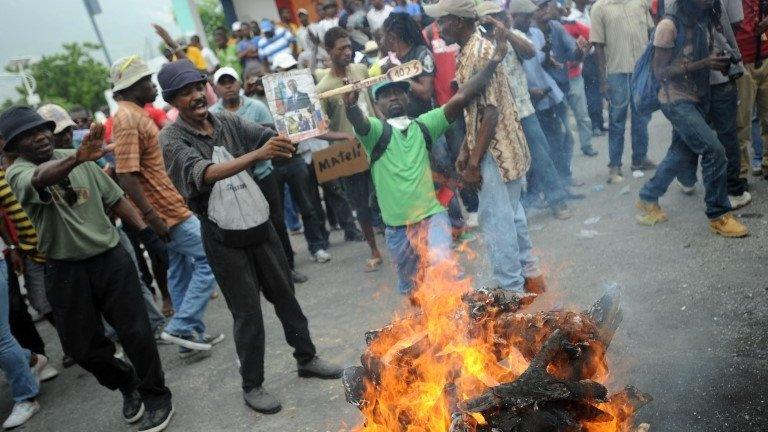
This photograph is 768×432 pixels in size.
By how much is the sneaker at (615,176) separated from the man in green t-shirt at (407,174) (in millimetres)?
3563

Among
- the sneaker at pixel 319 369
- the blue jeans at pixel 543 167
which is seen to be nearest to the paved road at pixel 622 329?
the sneaker at pixel 319 369

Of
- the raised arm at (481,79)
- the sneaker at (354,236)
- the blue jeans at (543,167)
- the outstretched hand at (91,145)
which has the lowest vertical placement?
the sneaker at (354,236)

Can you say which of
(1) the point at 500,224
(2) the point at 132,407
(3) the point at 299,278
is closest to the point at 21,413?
(2) the point at 132,407

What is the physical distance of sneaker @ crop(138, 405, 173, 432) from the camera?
4.14 meters

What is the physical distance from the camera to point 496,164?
4.20 meters

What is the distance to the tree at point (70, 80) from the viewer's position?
34.4m

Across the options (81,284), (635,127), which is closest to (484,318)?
(81,284)

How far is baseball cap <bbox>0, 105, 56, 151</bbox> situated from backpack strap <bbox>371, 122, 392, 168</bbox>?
2295 mm

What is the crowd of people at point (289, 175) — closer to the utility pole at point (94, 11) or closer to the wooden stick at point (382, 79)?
the wooden stick at point (382, 79)

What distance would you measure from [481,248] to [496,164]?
2.01m

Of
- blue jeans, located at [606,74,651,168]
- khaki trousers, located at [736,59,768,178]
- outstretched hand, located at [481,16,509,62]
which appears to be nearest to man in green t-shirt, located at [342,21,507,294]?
outstretched hand, located at [481,16,509,62]

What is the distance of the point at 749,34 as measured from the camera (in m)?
5.29

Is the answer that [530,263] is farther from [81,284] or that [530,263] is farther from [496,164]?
[81,284]

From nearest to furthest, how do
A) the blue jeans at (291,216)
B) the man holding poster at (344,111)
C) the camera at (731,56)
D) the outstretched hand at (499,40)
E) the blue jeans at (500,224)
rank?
the outstretched hand at (499,40) < the blue jeans at (500,224) < the camera at (731,56) < the man holding poster at (344,111) < the blue jeans at (291,216)
